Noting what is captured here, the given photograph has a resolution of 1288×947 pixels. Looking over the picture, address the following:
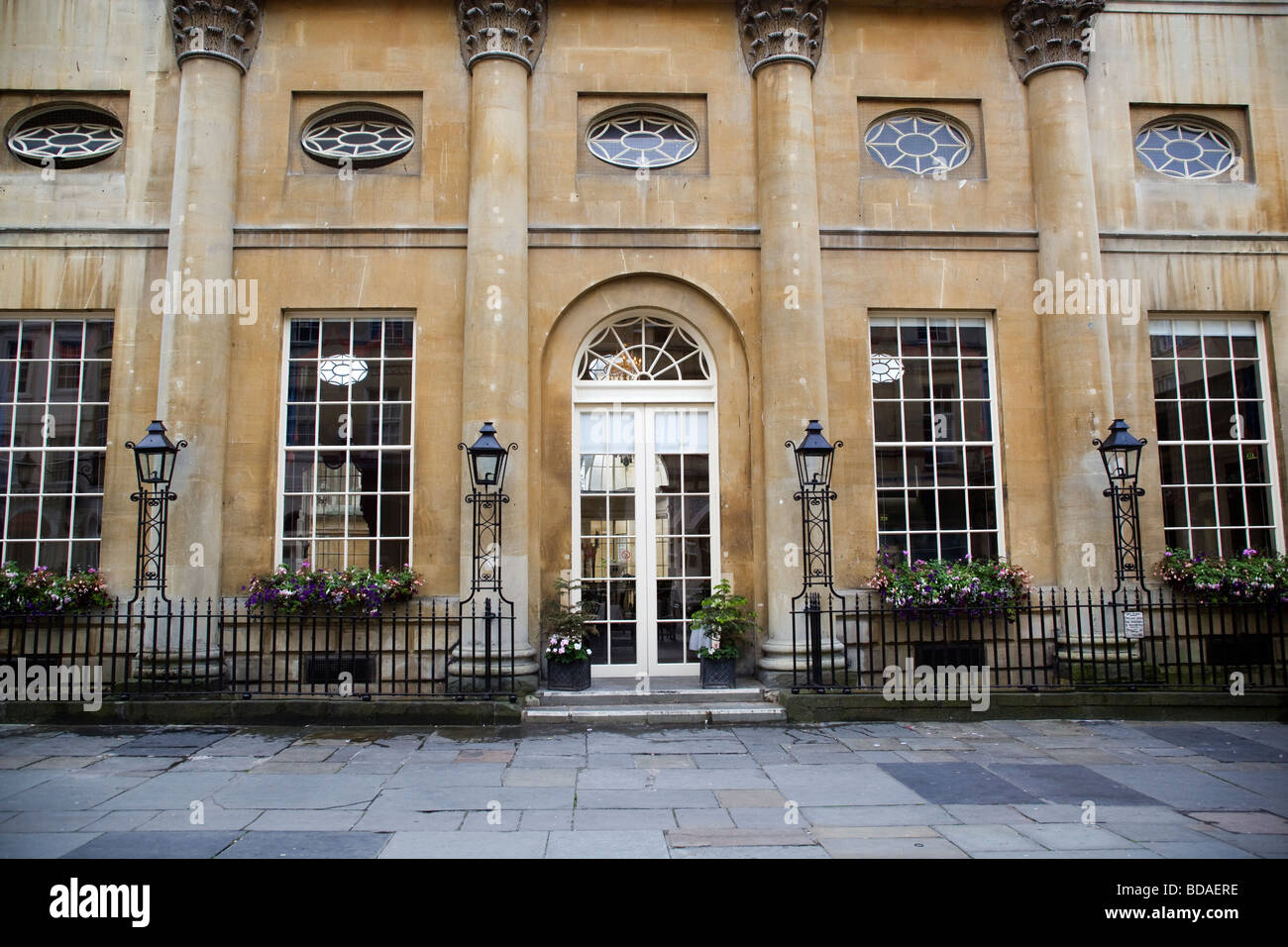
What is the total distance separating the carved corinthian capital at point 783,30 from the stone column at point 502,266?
8.87 ft

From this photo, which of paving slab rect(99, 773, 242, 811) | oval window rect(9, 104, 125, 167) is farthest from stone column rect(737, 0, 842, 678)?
oval window rect(9, 104, 125, 167)

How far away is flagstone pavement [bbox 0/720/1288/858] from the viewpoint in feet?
16.5

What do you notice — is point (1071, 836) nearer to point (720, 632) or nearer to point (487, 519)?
point (720, 632)

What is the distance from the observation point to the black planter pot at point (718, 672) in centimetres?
947

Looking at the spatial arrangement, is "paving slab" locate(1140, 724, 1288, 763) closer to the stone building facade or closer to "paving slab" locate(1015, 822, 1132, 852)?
the stone building facade

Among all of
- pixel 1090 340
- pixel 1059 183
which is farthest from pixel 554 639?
pixel 1059 183

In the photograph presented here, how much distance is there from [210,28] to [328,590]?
7.03 m

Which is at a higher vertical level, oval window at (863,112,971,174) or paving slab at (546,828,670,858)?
oval window at (863,112,971,174)

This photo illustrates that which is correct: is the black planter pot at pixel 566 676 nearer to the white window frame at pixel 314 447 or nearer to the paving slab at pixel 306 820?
the white window frame at pixel 314 447

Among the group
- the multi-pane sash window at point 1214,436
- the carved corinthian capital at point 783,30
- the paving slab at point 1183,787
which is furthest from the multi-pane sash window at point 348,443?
the multi-pane sash window at point 1214,436

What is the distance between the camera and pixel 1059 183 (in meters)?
10.5

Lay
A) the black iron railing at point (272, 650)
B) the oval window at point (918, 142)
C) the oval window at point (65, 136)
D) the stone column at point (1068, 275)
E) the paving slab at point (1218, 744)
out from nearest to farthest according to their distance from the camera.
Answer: the paving slab at point (1218, 744), the black iron railing at point (272, 650), the stone column at point (1068, 275), the oval window at point (65, 136), the oval window at point (918, 142)

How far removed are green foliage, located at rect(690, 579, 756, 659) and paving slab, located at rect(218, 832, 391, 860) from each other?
4.99 meters

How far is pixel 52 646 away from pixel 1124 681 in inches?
475
